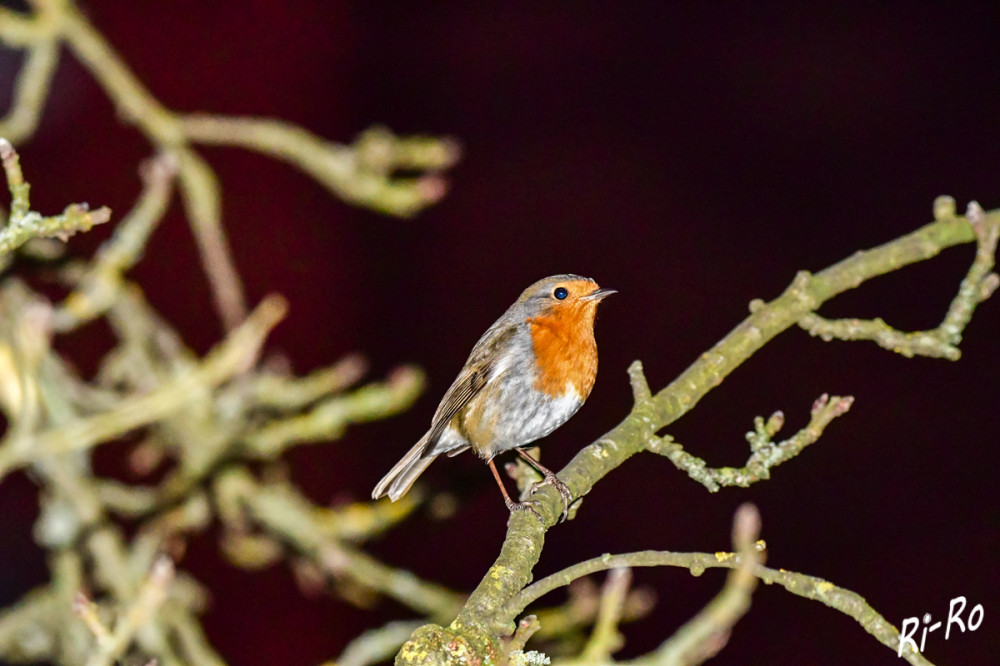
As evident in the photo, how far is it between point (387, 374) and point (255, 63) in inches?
81.6

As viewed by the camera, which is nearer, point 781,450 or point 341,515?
point 781,450

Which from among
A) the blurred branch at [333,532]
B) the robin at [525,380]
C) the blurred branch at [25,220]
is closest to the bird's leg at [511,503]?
the robin at [525,380]

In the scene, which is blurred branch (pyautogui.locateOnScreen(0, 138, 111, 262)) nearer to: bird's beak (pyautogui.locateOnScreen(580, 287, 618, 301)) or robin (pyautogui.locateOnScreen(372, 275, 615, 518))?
robin (pyautogui.locateOnScreen(372, 275, 615, 518))

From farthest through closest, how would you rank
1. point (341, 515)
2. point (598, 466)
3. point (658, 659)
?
point (341, 515) → point (598, 466) → point (658, 659)

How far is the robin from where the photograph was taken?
2219 millimetres

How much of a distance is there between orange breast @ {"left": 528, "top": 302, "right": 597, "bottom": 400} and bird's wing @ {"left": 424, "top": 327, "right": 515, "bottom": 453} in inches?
6.5

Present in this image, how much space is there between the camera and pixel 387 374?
5.25 metres

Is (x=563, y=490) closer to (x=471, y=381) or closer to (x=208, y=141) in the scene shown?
(x=471, y=381)

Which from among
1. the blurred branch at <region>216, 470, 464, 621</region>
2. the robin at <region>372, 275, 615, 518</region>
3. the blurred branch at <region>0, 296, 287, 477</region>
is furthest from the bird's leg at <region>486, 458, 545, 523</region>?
the blurred branch at <region>0, 296, 287, 477</region>

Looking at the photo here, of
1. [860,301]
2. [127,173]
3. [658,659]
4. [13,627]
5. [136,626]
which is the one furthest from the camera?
[127,173]

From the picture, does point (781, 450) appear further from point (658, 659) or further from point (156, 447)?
point (156, 447)

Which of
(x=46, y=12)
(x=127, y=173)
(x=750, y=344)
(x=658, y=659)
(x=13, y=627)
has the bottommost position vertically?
(x=658, y=659)

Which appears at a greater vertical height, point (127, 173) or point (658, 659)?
point (127, 173)

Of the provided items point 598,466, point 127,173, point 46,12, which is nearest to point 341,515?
point 598,466
